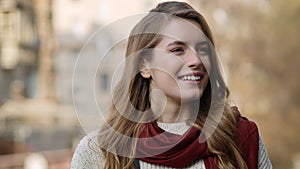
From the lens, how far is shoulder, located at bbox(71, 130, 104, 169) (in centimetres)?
158

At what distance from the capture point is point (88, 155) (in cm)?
158

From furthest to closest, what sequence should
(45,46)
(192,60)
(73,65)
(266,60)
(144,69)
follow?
(45,46)
(266,60)
(73,65)
(144,69)
(192,60)

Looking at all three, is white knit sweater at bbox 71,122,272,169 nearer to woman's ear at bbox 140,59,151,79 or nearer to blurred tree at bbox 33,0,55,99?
woman's ear at bbox 140,59,151,79

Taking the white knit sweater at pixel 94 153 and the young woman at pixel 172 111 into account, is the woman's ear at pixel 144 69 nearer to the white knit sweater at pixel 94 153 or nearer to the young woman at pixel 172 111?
the young woman at pixel 172 111

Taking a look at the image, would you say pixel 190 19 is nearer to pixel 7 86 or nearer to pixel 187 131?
pixel 187 131

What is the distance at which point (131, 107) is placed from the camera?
162 centimetres

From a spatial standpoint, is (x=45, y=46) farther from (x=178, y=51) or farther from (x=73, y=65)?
(x=178, y=51)

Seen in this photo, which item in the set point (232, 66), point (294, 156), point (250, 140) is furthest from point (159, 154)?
point (232, 66)

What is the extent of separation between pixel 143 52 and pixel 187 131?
0.19m

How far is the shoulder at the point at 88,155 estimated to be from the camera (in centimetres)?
158

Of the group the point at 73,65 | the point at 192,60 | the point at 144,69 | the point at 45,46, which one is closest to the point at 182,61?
the point at 192,60

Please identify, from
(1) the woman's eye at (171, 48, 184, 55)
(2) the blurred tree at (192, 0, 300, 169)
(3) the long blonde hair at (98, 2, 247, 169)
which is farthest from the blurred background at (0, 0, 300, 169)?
(1) the woman's eye at (171, 48, 184, 55)

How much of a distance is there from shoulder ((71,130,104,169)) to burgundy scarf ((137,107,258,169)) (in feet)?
0.30

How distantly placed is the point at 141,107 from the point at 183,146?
15 cm
